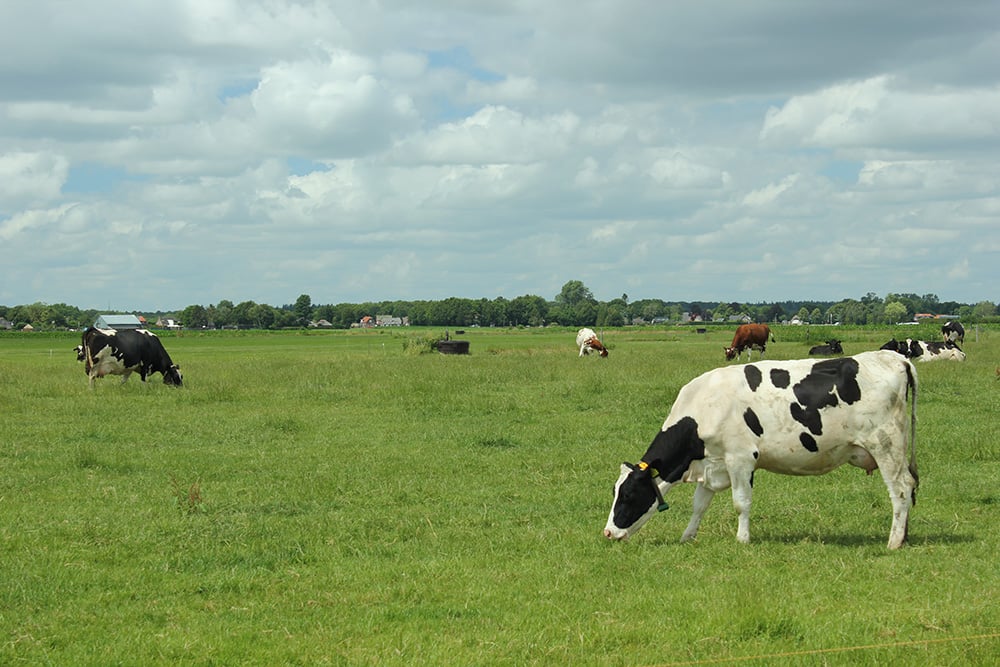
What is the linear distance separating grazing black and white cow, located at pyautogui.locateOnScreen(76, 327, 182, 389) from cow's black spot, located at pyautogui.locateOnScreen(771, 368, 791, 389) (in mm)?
23537

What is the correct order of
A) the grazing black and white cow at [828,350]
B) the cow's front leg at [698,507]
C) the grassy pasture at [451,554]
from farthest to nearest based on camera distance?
the grazing black and white cow at [828,350] → the cow's front leg at [698,507] → the grassy pasture at [451,554]

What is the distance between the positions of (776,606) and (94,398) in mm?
21747

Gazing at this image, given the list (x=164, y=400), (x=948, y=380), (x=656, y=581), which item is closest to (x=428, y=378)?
(x=164, y=400)

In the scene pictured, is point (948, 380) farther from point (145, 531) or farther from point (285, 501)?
point (145, 531)

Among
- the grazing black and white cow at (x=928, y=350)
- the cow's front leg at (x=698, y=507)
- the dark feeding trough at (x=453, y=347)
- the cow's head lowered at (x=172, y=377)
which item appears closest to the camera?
the cow's front leg at (x=698, y=507)

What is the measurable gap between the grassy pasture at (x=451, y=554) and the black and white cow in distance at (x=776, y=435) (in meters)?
0.54

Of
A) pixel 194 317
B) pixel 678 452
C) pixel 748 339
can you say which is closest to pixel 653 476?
pixel 678 452

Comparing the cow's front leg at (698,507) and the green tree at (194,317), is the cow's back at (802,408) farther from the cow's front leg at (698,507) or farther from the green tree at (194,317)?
the green tree at (194,317)

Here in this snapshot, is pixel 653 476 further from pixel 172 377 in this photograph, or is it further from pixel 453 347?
pixel 453 347

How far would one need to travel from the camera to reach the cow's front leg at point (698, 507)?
10.7m

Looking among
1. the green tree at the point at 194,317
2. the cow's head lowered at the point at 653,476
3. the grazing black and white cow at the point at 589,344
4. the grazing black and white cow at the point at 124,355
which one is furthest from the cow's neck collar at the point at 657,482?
the green tree at the point at 194,317

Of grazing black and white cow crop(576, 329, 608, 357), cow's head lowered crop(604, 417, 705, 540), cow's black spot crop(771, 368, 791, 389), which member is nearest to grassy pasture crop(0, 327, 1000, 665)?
cow's head lowered crop(604, 417, 705, 540)

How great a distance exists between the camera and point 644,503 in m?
10.6

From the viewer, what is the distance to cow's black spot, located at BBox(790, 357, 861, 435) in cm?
1059
